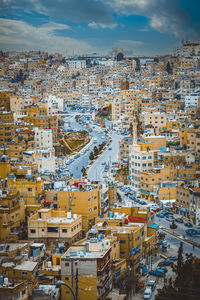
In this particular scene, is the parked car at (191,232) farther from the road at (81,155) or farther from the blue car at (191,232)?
the road at (81,155)

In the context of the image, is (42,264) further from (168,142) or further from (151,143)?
(168,142)

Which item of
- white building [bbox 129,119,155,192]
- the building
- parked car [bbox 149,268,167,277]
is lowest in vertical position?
parked car [bbox 149,268,167,277]

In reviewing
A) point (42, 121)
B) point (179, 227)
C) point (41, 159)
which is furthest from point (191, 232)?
point (42, 121)

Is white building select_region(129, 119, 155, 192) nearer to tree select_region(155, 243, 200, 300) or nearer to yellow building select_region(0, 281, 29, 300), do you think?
tree select_region(155, 243, 200, 300)

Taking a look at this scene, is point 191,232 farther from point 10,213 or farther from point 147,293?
point 10,213

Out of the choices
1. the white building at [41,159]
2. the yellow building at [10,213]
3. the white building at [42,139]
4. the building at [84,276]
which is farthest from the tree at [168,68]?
the building at [84,276]

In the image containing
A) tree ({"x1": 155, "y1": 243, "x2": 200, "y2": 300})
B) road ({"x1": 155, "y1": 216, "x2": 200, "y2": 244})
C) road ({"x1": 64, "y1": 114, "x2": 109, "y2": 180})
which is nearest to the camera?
tree ({"x1": 155, "y1": 243, "x2": 200, "y2": 300})

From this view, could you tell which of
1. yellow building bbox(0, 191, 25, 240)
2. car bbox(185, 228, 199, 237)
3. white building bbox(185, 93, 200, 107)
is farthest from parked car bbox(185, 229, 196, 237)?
white building bbox(185, 93, 200, 107)

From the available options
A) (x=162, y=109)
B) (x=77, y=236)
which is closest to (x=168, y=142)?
(x=162, y=109)
